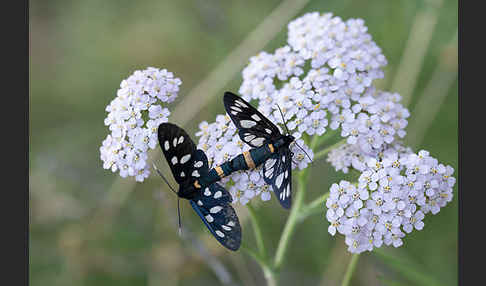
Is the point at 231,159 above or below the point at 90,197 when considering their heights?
below

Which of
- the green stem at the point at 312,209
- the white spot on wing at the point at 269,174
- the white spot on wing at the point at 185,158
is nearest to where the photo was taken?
the white spot on wing at the point at 269,174

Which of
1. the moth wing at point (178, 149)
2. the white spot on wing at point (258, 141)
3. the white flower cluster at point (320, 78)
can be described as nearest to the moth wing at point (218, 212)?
the moth wing at point (178, 149)

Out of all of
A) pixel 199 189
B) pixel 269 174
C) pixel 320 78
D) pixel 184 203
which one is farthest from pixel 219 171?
pixel 184 203

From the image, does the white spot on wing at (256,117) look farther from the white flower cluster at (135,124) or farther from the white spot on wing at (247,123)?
the white flower cluster at (135,124)

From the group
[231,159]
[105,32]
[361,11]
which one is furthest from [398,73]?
[105,32]

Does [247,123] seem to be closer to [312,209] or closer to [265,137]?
[265,137]

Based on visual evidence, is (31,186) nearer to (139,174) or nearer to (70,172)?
(70,172)

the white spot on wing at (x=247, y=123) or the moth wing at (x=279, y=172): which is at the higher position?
Answer: the white spot on wing at (x=247, y=123)

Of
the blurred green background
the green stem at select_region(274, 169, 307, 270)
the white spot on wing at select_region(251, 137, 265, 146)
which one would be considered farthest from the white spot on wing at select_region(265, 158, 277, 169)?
the blurred green background
